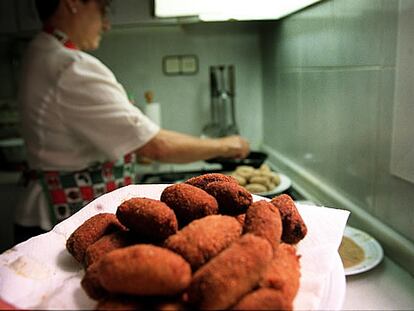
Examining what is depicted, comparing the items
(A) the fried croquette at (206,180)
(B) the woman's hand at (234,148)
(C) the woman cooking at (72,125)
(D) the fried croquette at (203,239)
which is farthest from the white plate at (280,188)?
(D) the fried croquette at (203,239)

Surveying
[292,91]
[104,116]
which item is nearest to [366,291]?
[104,116]

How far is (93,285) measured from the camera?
14.2 inches

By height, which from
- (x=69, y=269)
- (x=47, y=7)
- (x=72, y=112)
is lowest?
(x=69, y=269)

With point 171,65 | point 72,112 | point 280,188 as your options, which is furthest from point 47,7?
point 280,188

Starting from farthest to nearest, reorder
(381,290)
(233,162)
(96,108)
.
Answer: (233,162), (96,108), (381,290)

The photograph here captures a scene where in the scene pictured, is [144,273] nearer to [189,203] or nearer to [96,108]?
[189,203]

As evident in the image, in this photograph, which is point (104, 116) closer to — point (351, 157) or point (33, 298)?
point (351, 157)

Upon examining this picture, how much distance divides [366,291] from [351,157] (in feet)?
1.20

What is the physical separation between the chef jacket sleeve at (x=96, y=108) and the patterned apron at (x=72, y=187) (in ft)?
0.32

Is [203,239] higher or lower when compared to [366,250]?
higher

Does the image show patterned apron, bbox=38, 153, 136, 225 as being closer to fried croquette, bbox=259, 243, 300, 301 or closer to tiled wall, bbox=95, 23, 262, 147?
tiled wall, bbox=95, 23, 262, 147

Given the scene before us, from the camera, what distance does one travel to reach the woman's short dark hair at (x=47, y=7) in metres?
1.17

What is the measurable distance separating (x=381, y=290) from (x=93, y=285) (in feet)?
1.55

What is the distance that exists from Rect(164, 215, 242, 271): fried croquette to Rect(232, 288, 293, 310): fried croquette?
0.05m
